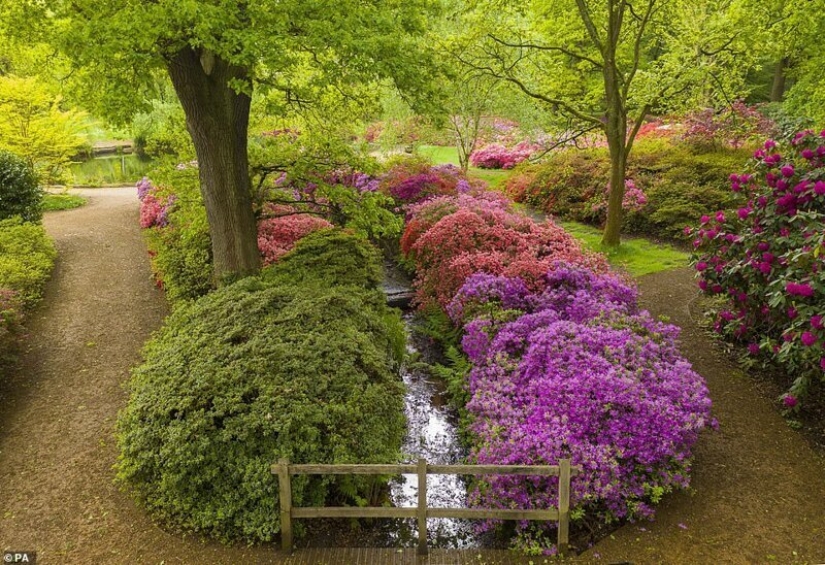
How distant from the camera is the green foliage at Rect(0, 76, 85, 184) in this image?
707 inches

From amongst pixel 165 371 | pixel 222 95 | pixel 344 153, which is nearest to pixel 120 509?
pixel 165 371

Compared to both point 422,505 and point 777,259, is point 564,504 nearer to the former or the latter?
point 422,505

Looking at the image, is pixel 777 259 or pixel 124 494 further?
pixel 777 259

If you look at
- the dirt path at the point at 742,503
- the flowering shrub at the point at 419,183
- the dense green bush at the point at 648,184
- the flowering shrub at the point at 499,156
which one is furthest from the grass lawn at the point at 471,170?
the dirt path at the point at 742,503

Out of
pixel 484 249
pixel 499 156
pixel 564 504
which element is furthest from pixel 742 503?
pixel 499 156

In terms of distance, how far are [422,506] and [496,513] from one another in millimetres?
746

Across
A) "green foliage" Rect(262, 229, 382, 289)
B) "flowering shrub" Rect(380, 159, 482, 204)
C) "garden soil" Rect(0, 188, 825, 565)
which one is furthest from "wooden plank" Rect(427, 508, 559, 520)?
"flowering shrub" Rect(380, 159, 482, 204)

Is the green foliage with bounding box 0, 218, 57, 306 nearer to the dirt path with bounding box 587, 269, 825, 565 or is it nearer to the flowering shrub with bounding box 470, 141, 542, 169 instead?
the dirt path with bounding box 587, 269, 825, 565

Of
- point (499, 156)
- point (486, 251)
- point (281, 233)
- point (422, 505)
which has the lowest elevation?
point (422, 505)

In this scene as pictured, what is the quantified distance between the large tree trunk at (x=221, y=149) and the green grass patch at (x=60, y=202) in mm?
13447

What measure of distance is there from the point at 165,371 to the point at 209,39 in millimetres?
3942

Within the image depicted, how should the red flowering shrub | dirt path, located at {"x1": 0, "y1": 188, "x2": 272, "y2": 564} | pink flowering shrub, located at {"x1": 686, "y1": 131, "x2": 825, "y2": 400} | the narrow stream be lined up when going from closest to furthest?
1. dirt path, located at {"x1": 0, "y1": 188, "x2": 272, "y2": 564}
2. the narrow stream
3. pink flowering shrub, located at {"x1": 686, "y1": 131, "x2": 825, "y2": 400}
4. the red flowering shrub

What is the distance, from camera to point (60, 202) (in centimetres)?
1972

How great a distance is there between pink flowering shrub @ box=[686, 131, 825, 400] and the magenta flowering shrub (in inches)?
55.3
